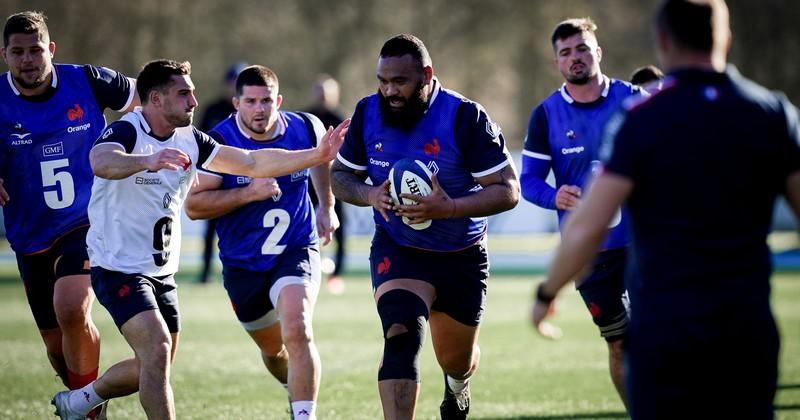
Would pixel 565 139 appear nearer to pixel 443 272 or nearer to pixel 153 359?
pixel 443 272

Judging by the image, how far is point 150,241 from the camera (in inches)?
250

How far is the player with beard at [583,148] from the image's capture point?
6.98 metres

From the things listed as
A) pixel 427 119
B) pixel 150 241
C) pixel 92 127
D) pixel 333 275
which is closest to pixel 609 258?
pixel 427 119

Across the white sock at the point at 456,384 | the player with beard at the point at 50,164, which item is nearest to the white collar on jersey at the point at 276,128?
the player with beard at the point at 50,164

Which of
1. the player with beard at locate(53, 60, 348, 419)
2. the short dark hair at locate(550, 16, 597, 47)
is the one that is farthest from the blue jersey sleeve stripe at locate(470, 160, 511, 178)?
the player with beard at locate(53, 60, 348, 419)

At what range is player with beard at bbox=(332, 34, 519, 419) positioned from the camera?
20.8ft

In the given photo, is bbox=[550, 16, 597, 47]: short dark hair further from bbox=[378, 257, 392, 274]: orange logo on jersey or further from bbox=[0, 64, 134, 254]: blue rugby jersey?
bbox=[0, 64, 134, 254]: blue rugby jersey

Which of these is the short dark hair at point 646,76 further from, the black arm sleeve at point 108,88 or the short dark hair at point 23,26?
the short dark hair at point 23,26

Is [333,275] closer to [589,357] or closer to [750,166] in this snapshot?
[589,357]

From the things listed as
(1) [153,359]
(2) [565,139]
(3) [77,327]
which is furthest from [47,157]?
(2) [565,139]

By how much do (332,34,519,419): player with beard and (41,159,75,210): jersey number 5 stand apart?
6.09ft

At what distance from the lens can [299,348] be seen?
22.2 ft

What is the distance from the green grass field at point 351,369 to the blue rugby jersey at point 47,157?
4.89 ft

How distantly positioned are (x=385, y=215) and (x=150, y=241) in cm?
143
